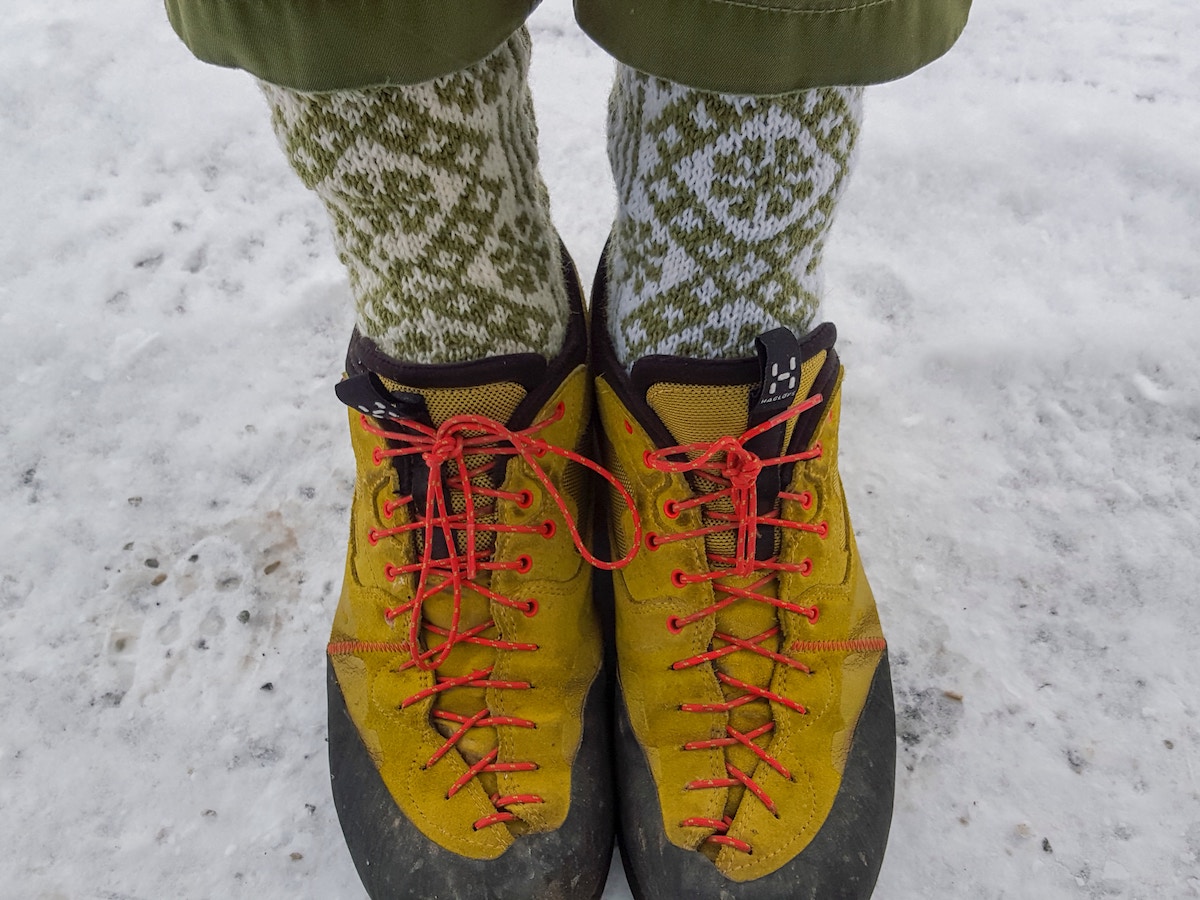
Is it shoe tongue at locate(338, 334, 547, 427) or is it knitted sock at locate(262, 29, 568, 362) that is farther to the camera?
shoe tongue at locate(338, 334, 547, 427)

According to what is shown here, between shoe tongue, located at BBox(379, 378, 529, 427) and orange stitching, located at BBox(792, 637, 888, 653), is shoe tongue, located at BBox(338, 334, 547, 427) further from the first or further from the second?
orange stitching, located at BBox(792, 637, 888, 653)

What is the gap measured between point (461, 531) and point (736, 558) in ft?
0.75

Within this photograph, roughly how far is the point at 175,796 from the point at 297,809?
0.11 metres

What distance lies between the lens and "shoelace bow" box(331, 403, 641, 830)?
0.70 m

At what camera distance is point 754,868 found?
642 millimetres

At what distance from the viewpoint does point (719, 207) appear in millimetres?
610

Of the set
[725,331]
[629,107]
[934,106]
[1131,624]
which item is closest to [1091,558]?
[1131,624]

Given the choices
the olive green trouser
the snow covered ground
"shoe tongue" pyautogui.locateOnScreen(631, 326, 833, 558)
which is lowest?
the snow covered ground

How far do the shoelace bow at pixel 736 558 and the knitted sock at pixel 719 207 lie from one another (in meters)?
0.08

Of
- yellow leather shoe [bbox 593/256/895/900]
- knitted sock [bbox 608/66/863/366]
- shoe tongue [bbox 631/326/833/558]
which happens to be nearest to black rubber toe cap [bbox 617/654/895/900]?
yellow leather shoe [bbox 593/256/895/900]

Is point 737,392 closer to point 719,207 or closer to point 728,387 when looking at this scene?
point 728,387

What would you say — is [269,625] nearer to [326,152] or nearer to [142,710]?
[142,710]

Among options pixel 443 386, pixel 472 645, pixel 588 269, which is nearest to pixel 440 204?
pixel 443 386

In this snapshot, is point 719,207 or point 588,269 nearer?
point 719,207
